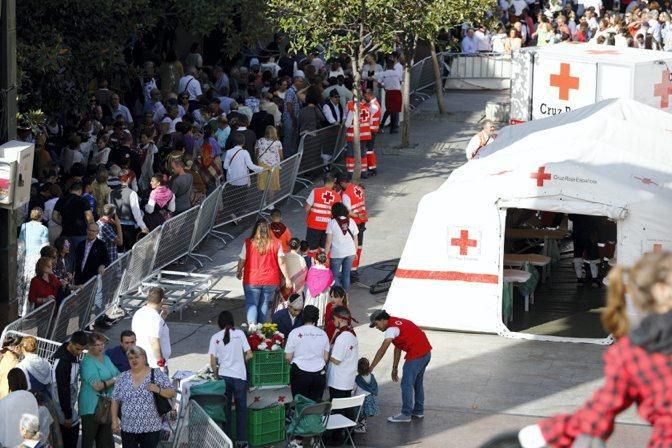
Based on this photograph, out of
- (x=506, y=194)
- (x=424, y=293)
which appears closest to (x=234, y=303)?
(x=424, y=293)

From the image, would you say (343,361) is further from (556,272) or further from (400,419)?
(556,272)

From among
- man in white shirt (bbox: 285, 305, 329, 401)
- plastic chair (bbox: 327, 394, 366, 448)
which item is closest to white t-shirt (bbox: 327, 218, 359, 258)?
man in white shirt (bbox: 285, 305, 329, 401)

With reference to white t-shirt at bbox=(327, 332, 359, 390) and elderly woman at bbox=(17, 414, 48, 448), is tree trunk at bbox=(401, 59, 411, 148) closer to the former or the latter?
white t-shirt at bbox=(327, 332, 359, 390)

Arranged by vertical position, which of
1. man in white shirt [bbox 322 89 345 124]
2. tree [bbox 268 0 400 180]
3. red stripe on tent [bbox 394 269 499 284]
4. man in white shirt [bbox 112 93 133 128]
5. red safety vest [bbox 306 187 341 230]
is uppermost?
tree [bbox 268 0 400 180]

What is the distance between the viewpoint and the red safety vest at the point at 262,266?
17.7 meters

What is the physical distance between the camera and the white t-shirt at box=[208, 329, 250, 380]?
14.3 meters

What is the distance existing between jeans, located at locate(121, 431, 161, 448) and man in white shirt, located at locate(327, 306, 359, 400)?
217 centimetres

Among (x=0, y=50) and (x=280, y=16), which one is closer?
(x=0, y=50)

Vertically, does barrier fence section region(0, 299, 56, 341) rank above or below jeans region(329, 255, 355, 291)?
above

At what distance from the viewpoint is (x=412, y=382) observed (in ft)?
50.2

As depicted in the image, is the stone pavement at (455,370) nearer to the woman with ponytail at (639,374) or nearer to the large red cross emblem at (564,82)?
the large red cross emblem at (564,82)

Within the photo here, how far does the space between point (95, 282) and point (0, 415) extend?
498 cm

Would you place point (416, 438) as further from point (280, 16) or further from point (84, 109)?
point (280, 16)

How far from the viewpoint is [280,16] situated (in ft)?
79.6
